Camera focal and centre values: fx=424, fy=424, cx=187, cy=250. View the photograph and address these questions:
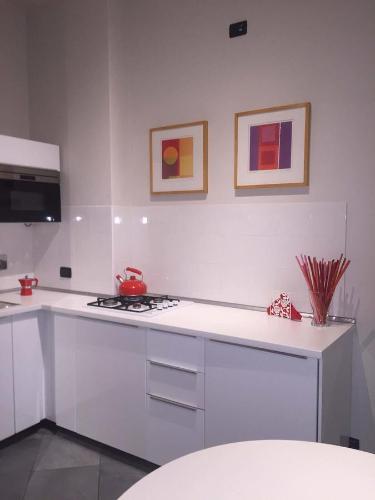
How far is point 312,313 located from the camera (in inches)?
92.8

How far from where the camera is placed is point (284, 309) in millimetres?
2369

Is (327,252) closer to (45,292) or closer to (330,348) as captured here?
(330,348)

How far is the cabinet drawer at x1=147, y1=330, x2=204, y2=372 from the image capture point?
215cm

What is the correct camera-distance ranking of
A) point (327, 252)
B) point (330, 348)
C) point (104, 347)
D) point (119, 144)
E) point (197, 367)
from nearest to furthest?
point (330, 348) < point (197, 367) < point (327, 252) < point (104, 347) < point (119, 144)

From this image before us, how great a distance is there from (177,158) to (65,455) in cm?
198

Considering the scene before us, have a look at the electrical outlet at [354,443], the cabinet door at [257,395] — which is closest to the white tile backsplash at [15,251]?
the cabinet door at [257,395]

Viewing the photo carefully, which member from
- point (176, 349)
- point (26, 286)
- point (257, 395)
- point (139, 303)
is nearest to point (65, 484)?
point (176, 349)

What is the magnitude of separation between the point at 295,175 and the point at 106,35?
1647 mm

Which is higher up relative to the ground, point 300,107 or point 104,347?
point 300,107

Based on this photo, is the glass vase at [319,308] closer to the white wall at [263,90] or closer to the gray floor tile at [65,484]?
the white wall at [263,90]

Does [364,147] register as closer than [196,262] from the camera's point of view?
Yes

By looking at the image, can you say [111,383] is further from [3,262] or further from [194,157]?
[194,157]

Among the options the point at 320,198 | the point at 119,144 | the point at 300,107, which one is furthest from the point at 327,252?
the point at 119,144

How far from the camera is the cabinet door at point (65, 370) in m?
2.65
